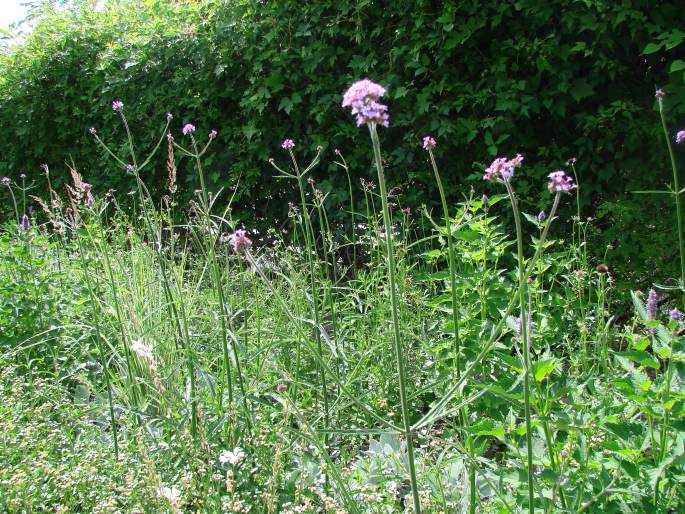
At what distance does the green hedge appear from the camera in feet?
11.5

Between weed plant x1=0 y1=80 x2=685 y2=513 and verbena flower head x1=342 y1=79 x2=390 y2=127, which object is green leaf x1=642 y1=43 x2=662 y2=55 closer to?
weed plant x1=0 y1=80 x2=685 y2=513

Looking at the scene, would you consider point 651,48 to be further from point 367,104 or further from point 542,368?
point 367,104

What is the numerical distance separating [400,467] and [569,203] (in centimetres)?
253

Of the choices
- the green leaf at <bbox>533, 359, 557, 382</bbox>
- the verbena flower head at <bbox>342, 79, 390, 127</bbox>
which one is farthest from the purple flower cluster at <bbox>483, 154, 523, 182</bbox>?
the green leaf at <bbox>533, 359, 557, 382</bbox>

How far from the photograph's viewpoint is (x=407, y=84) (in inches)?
161

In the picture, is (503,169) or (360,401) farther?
(360,401)

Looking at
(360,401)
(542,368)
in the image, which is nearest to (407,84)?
(360,401)

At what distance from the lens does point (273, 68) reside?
15.5ft

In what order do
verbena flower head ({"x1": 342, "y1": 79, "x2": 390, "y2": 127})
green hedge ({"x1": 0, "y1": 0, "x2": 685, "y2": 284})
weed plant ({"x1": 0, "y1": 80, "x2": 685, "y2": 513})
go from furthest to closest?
1. green hedge ({"x1": 0, "y1": 0, "x2": 685, "y2": 284})
2. weed plant ({"x1": 0, "y1": 80, "x2": 685, "y2": 513})
3. verbena flower head ({"x1": 342, "y1": 79, "x2": 390, "y2": 127})

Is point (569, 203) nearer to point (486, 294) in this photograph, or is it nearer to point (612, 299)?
point (612, 299)

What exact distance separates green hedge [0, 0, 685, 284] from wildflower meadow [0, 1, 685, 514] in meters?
0.10

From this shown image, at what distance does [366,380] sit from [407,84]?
84.9 inches

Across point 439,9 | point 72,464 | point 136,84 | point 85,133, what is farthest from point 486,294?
point 85,133

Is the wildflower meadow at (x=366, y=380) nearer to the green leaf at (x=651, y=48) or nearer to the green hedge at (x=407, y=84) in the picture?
the green hedge at (x=407, y=84)
